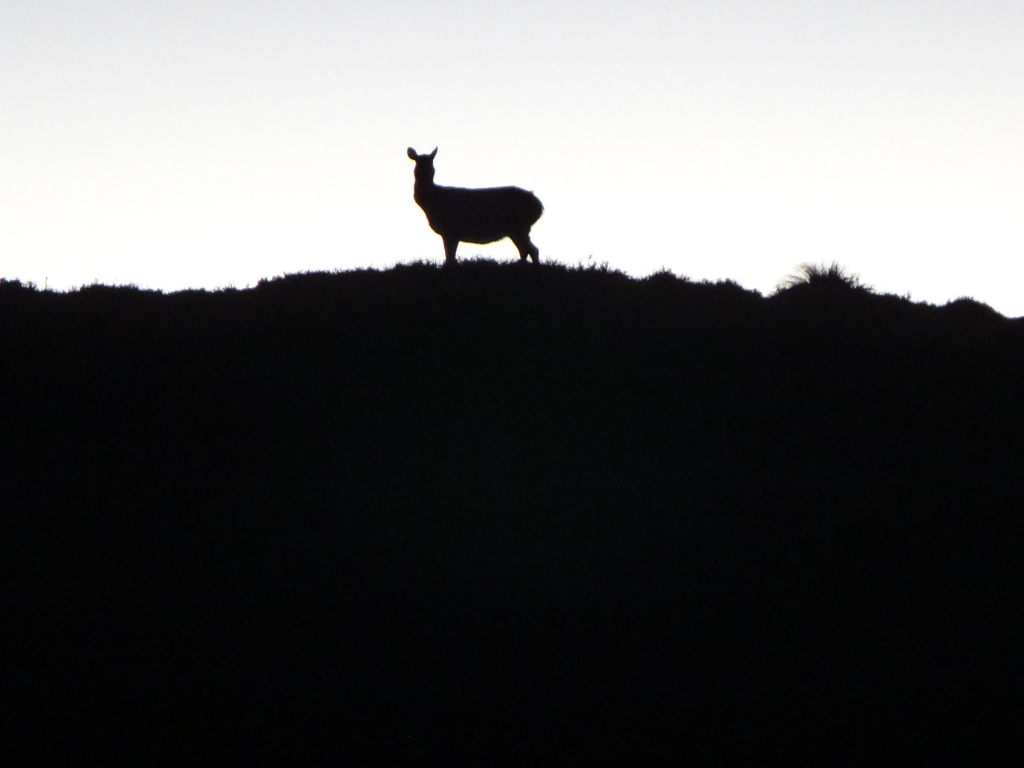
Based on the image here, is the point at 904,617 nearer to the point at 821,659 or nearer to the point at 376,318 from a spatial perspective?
the point at 821,659

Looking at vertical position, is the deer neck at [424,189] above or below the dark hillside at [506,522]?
above

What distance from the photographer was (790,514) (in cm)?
1241

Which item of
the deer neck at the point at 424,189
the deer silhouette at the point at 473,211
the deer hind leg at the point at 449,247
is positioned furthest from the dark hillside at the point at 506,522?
the deer neck at the point at 424,189

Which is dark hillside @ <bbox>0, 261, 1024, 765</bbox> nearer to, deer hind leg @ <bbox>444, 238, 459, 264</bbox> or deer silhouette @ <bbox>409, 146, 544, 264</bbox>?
deer hind leg @ <bbox>444, 238, 459, 264</bbox>

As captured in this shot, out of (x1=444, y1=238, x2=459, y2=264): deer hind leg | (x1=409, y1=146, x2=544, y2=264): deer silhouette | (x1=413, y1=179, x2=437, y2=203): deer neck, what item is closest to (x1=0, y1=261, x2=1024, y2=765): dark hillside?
(x1=444, y1=238, x2=459, y2=264): deer hind leg

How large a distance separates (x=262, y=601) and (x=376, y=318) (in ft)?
24.5

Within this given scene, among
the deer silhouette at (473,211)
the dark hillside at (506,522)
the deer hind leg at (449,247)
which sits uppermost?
the deer silhouette at (473,211)

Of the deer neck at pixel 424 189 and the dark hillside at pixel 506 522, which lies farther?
the deer neck at pixel 424 189

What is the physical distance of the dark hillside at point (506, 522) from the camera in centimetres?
868

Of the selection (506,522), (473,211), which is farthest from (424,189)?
(506,522)

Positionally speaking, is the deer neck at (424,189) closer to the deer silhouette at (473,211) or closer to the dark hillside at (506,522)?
the deer silhouette at (473,211)

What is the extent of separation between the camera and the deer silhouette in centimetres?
1930

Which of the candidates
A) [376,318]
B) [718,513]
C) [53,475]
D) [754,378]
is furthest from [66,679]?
[754,378]

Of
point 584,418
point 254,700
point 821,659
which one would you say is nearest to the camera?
point 254,700
